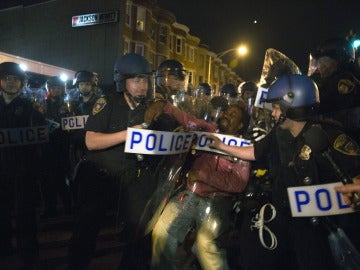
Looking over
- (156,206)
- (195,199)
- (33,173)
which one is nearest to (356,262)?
(195,199)

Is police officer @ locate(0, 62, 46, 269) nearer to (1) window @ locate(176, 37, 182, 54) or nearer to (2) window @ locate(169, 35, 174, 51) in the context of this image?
(2) window @ locate(169, 35, 174, 51)

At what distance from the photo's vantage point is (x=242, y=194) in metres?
3.87

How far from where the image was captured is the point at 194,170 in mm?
3852

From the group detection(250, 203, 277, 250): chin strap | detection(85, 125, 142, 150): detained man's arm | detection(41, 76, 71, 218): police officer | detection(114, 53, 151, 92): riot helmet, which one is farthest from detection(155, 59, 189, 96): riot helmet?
detection(41, 76, 71, 218): police officer

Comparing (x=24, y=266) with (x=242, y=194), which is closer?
(x=242, y=194)

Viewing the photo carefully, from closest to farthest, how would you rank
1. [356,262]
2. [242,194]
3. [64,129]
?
[356,262]
[242,194]
[64,129]

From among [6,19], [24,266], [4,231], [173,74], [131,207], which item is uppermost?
[6,19]

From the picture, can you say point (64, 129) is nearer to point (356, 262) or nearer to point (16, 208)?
point (16, 208)

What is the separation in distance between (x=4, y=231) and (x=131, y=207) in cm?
213

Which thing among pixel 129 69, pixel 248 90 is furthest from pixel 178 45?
pixel 129 69

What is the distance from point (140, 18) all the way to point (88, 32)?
16.0ft

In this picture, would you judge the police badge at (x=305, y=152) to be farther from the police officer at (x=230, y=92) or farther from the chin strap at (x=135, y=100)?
the police officer at (x=230, y=92)

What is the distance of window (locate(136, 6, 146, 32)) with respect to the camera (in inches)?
1227

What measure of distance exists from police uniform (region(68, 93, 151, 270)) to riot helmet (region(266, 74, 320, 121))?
1.34 m
